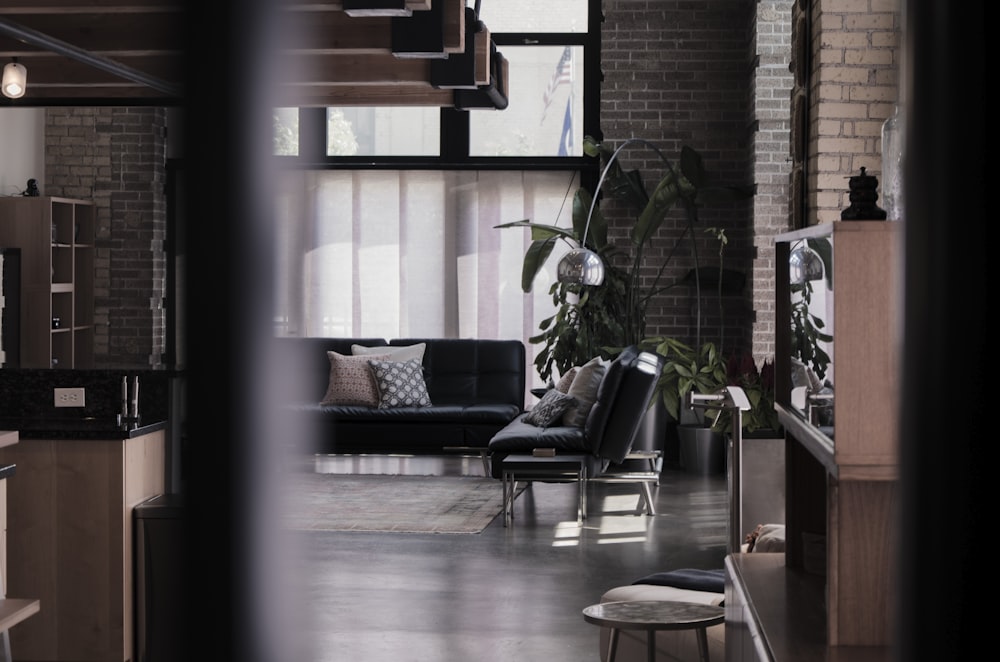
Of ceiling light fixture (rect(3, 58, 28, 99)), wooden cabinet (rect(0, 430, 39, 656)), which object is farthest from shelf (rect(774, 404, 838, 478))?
ceiling light fixture (rect(3, 58, 28, 99))

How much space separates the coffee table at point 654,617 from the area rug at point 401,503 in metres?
2.98

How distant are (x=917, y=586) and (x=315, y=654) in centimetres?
10

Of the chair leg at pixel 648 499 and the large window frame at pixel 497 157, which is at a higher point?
the large window frame at pixel 497 157

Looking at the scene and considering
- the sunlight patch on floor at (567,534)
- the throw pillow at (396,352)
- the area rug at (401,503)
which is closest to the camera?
the sunlight patch on floor at (567,534)

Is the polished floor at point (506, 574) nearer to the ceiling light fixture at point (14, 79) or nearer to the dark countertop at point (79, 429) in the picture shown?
the dark countertop at point (79, 429)

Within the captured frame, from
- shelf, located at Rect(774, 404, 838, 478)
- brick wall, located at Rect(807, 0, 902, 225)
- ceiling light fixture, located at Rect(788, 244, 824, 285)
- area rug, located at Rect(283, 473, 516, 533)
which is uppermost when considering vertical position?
brick wall, located at Rect(807, 0, 902, 225)

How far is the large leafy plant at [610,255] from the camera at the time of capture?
888 centimetres

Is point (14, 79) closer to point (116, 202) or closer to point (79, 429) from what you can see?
point (79, 429)

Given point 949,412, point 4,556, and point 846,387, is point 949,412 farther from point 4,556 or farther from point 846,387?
point 4,556

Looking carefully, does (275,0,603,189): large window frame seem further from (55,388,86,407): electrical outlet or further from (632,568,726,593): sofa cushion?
(632,568,726,593): sofa cushion

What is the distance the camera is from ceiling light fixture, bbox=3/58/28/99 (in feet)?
17.6

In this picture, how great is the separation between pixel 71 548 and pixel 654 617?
2.19 m

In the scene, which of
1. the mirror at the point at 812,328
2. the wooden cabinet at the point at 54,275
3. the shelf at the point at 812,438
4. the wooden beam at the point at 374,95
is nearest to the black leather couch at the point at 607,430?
the wooden beam at the point at 374,95

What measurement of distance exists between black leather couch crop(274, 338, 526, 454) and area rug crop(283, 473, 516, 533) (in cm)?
27
